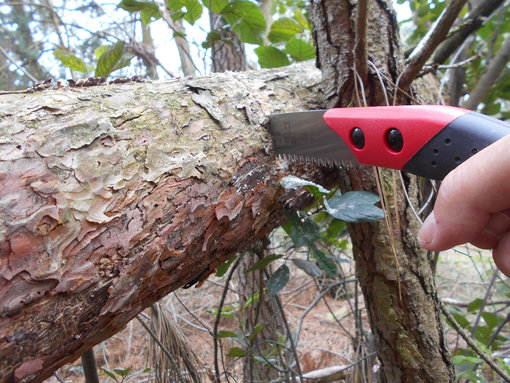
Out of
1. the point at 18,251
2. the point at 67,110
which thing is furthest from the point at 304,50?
the point at 18,251

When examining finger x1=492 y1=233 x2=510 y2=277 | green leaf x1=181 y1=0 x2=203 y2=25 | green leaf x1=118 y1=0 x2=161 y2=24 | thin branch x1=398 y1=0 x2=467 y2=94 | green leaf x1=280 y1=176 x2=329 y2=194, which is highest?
green leaf x1=118 y1=0 x2=161 y2=24

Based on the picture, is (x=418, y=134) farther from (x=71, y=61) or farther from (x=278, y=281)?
(x=71, y=61)

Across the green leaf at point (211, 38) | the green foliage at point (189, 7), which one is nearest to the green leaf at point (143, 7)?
the green foliage at point (189, 7)

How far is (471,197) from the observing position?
47 centimetres

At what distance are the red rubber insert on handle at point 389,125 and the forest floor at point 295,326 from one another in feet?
3.37

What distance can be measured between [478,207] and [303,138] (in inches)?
18.6

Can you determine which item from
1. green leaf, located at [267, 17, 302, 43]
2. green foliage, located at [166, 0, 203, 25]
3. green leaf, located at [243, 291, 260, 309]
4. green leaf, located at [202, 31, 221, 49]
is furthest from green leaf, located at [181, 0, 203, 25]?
green leaf, located at [243, 291, 260, 309]

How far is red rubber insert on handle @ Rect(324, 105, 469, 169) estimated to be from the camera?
0.66 meters

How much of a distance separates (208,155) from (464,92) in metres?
1.41

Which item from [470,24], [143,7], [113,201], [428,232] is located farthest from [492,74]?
[113,201]

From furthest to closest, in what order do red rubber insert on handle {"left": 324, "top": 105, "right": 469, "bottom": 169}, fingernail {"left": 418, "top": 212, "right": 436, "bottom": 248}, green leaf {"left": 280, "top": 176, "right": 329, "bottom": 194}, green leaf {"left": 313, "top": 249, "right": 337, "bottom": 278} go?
green leaf {"left": 313, "top": 249, "right": 337, "bottom": 278}, green leaf {"left": 280, "top": 176, "right": 329, "bottom": 194}, red rubber insert on handle {"left": 324, "top": 105, "right": 469, "bottom": 169}, fingernail {"left": 418, "top": 212, "right": 436, "bottom": 248}

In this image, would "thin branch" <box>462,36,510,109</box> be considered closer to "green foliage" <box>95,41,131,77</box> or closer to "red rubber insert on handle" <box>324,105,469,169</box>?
"red rubber insert on handle" <box>324,105,469,169</box>

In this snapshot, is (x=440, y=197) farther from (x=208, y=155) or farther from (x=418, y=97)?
(x=418, y=97)

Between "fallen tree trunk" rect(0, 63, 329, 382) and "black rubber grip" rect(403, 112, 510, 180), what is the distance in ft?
1.07
